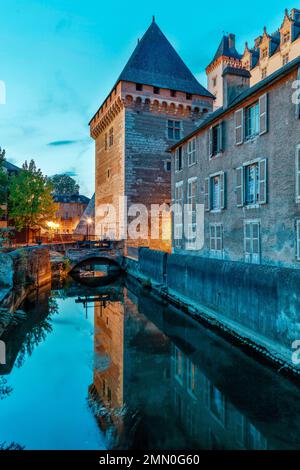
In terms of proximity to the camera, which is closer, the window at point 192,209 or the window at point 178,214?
the window at point 192,209

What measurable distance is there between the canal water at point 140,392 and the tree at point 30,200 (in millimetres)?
15911

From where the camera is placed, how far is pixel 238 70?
13086 mm

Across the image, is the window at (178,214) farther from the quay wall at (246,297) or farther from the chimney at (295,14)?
the chimney at (295,14)

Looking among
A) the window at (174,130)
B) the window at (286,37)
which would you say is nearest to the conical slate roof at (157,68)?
the window at (174,130)

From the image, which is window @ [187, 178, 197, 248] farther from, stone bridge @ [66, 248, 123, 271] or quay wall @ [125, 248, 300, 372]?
stone bridge @ [66, 248, 123, 271]

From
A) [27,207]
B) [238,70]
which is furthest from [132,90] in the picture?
[27,207]

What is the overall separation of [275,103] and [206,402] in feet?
29.5

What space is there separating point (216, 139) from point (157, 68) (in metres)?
12.6

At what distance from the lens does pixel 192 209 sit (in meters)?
14.7

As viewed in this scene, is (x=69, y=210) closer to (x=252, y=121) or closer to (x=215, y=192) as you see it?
(x=215, y=192)

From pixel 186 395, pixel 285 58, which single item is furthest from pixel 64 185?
pixel 186 395

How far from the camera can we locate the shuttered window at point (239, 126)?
10914 millimetres

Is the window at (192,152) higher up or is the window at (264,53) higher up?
the window at (264,53)
